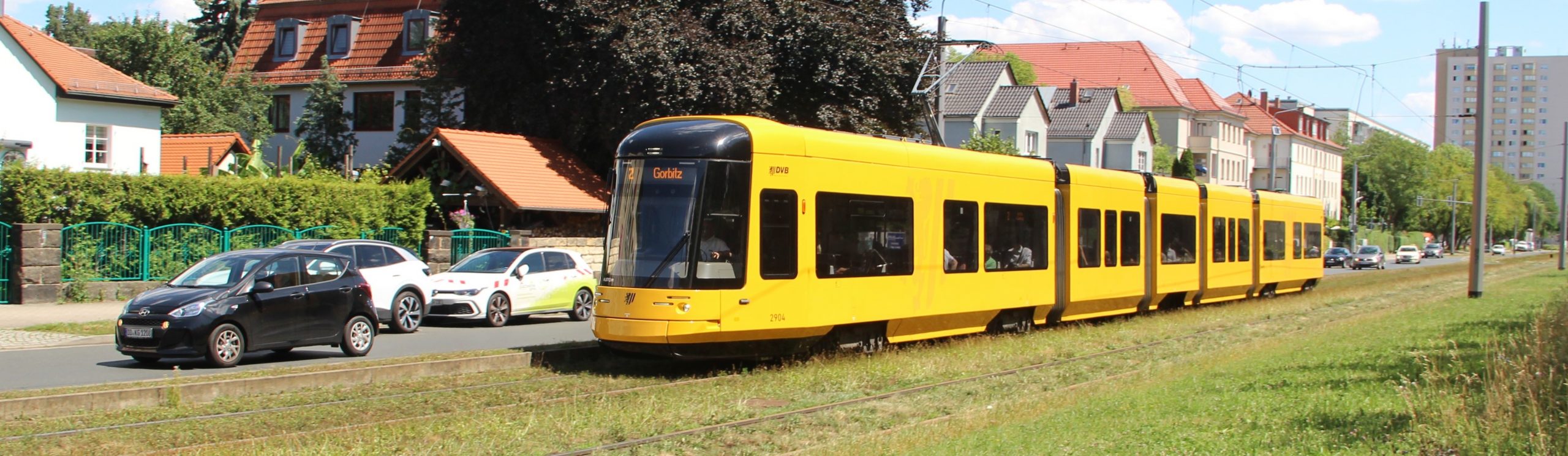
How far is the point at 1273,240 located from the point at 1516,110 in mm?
158932

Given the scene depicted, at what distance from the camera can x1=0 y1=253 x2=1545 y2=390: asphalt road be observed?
13430 millimetres

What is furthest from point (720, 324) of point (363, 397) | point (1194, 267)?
point (1194, 267)

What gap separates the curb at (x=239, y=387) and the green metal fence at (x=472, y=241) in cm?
1415

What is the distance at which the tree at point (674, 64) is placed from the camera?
3200cm

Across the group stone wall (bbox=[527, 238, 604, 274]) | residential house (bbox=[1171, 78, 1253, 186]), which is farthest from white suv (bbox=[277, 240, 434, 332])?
residential house (bbox=[1171, 78, 1253, 186])

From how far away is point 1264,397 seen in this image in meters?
10.7

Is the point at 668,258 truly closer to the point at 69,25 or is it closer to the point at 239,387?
the point at 239,387

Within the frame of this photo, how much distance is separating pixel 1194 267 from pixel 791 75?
1298 cm

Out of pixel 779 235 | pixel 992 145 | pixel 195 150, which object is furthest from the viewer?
pixel 992 145

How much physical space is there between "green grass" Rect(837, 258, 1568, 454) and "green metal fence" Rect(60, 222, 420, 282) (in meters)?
16.1

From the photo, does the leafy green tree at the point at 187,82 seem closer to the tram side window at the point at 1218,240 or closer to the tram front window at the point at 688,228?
the tram side window at the point at 1218,240

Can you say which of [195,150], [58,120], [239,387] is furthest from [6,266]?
[195,150]

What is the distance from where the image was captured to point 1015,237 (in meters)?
18.4

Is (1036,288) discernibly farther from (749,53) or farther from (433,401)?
(749,53)
